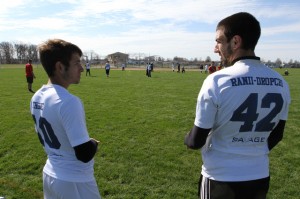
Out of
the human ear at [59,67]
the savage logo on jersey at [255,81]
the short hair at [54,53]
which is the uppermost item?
the short hair at [54,53]

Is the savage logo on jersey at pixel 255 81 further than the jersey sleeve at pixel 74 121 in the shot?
No

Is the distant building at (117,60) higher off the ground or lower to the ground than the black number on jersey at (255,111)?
lower

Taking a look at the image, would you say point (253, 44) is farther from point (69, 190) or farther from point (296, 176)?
point (296, 176)

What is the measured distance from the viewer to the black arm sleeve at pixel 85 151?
234 centimetres

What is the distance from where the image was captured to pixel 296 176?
5523 mm

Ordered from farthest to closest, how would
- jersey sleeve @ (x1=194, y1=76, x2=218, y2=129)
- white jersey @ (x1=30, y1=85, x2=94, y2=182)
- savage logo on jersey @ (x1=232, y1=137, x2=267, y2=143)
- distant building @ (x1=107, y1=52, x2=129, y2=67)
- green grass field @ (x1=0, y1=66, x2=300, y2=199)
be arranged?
distant building @ (x1=107, y1=52, x2=129, y2=67)
green grass field @ (x1=0, y1=66, x2=300, y2=199)
white jersey @ (x1=30, y1=85, x2=94, y2=182)
savage logo on jersey @ (x1=232, y1=137, x2=267, y2=143)
jersey sleeve @ (x1=194, y1=76, x2=218, y2=129)

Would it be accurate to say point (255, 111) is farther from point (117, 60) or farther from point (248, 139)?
point (117, 60)

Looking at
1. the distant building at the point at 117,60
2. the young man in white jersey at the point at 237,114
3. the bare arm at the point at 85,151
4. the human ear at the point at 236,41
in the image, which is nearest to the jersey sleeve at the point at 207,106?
the young man in white jersey at the point at 237,114

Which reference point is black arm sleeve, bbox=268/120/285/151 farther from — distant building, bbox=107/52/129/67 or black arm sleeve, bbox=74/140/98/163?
distant building, bbox=107/52/129/67

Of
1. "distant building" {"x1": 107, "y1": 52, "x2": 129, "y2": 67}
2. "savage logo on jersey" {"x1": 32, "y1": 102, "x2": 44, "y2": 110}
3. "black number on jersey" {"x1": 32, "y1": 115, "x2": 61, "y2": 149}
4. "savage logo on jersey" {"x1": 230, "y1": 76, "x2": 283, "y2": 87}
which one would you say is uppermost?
"savage logo on jersey" {"x1": 230, "y1": 76, "x2": 283, "y2": 87}

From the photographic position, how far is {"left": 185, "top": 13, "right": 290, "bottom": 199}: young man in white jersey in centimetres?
208

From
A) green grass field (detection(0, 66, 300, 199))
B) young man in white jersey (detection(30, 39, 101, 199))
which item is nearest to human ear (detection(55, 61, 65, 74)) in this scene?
young man in white jersey (detection(30, 39, 101, 199))

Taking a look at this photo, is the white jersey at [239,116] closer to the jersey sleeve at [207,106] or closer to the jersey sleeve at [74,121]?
the jersey sleeve at [207,106]

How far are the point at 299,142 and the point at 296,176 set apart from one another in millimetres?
2355
